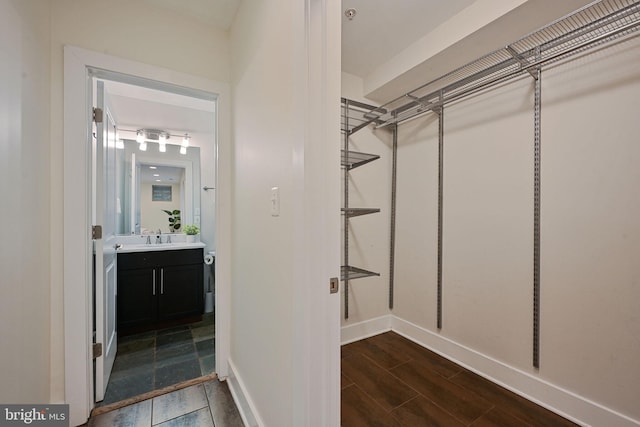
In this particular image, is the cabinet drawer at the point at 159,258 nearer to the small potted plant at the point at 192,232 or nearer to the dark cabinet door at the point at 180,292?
the dark cabinet door at the point at 180,292

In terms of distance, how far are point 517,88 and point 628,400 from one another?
1874 mm

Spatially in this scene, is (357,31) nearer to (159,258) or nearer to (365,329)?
(365,329)

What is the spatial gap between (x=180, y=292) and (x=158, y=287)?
0.71 ft

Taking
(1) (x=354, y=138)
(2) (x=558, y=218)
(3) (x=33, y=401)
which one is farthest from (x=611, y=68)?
(3) (x=33, y=401)

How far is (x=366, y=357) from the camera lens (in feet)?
7.03

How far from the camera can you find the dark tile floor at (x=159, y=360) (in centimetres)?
176

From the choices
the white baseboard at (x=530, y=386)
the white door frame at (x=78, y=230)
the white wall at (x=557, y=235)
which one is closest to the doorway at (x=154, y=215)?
the white door frame at (x=78, y=230)

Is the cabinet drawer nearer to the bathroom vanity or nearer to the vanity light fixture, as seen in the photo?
the bathroom vanity

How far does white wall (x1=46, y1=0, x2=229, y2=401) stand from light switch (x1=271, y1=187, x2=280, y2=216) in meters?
1.26

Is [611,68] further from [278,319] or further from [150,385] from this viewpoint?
[150,385]

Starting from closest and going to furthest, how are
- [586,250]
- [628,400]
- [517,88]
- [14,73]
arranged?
[14,73]
[628,400]
[586,250]
[517,88]

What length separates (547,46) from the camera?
148 centimetres

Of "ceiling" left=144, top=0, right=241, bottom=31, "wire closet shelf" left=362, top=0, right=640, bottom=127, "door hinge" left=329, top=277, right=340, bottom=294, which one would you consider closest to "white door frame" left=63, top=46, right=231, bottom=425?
"ceiling" left=144, top=0, right=241, bottom=31

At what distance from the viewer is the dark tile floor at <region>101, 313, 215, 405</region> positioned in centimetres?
176
